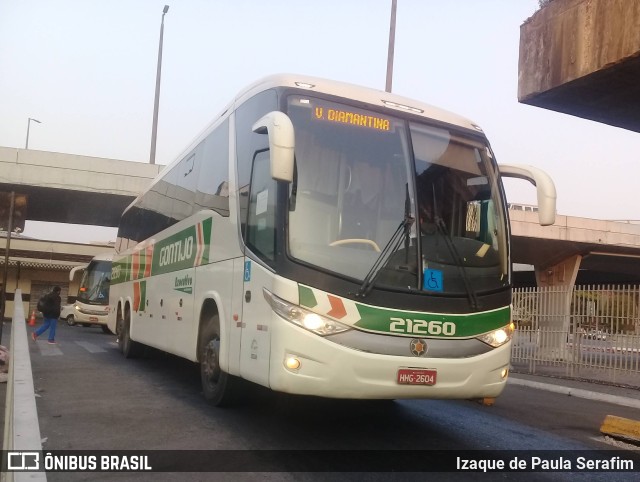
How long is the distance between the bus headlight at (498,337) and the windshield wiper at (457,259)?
32 cm

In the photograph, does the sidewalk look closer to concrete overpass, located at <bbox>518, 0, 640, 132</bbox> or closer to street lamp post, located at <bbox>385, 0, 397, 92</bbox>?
concrete overpass, located at <bbox>518, 0, 640, 132</bbox>

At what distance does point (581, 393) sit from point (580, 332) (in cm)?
267

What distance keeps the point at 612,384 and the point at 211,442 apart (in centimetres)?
1028

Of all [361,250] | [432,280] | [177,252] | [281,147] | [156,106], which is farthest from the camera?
[156,106]

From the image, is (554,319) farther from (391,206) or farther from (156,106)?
(156,106)

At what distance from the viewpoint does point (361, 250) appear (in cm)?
577

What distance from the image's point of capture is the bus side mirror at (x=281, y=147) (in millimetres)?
5414

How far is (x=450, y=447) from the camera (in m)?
6.25

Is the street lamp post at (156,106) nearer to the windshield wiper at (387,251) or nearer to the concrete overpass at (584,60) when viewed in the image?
the concrete overpass at (584,60)

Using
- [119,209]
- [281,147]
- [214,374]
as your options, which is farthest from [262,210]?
[119,209]

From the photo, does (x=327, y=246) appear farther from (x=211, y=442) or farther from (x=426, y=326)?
(x=211, y=442)

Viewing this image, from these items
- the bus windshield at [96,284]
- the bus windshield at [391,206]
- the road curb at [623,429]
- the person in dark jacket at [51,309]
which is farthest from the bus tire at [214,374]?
the bus windshield at [96,284]

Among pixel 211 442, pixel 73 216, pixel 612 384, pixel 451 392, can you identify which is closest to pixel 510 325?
pixel 451 392

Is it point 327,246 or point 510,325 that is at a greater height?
point 327,246
